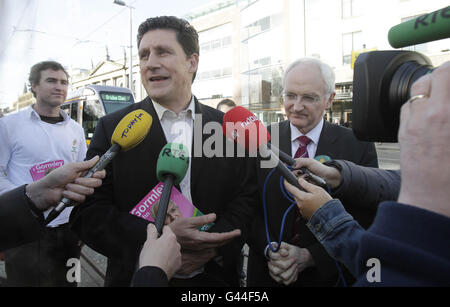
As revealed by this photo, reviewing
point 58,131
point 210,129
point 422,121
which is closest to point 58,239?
point 58,131

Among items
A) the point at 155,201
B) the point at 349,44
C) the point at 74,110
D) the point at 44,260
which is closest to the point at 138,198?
the point at 155,201

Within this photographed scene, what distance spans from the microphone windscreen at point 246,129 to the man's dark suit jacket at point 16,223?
0.83 meters

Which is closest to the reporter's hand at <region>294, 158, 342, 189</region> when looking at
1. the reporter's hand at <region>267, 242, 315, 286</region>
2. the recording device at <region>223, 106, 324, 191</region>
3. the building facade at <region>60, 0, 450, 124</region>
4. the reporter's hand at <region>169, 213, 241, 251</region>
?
the recording device at <region>223, 106, 324, 191</region>

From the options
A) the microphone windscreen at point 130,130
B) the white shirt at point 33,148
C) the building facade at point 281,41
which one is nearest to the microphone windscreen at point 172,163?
the microphone windscreen at point 130,130

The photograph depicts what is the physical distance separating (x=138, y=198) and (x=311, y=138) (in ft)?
3.48

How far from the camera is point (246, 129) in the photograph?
1.26 meters

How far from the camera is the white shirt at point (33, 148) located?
6.50 ft

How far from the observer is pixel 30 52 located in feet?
3.03

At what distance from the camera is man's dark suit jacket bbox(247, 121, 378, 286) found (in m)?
1.47

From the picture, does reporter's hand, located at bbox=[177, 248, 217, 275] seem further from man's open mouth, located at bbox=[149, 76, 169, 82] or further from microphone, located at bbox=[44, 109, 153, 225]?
man's open mouth, located at bbox=[149, 76, 169, 82]

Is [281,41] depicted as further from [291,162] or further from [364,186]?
[291,162]

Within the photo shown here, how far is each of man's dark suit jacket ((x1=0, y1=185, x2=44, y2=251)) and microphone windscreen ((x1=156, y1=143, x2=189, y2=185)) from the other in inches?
17.6

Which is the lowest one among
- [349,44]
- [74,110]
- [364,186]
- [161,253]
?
[161,253]

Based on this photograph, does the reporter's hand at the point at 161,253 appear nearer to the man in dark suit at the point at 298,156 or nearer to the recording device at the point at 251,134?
the recording device at the point at 251,134
